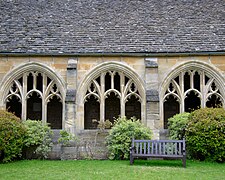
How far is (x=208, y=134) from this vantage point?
10.5m

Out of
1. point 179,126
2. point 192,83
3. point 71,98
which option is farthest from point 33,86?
point 192,83

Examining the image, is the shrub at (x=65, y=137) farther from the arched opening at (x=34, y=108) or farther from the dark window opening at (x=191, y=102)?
the dark window opening at (x=191, y=102)

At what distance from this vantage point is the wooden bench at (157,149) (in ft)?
32.3

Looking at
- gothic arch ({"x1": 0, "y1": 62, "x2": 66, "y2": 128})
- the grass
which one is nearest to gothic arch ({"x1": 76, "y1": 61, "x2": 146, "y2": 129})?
gothic arch ({"x1": 0, "y1": 62, "x2": 66, "y2": 128})

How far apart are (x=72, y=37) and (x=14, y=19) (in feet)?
10.1

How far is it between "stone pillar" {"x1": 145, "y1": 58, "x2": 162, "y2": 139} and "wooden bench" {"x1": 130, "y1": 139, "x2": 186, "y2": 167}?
125 cm

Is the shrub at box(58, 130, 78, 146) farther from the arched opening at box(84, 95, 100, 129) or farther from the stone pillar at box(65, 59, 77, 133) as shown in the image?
the arched opening at box(84, 95, 100, 129)

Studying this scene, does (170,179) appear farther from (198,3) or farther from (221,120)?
(198,3)

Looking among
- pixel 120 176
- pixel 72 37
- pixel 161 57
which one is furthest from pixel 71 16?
pixel 120 176

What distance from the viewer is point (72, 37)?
1369cm

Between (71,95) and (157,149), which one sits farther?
(71,95)

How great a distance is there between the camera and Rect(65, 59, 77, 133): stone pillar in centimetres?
1216

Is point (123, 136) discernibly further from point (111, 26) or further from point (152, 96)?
point (111, 26)

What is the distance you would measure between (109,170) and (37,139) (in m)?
3.53
